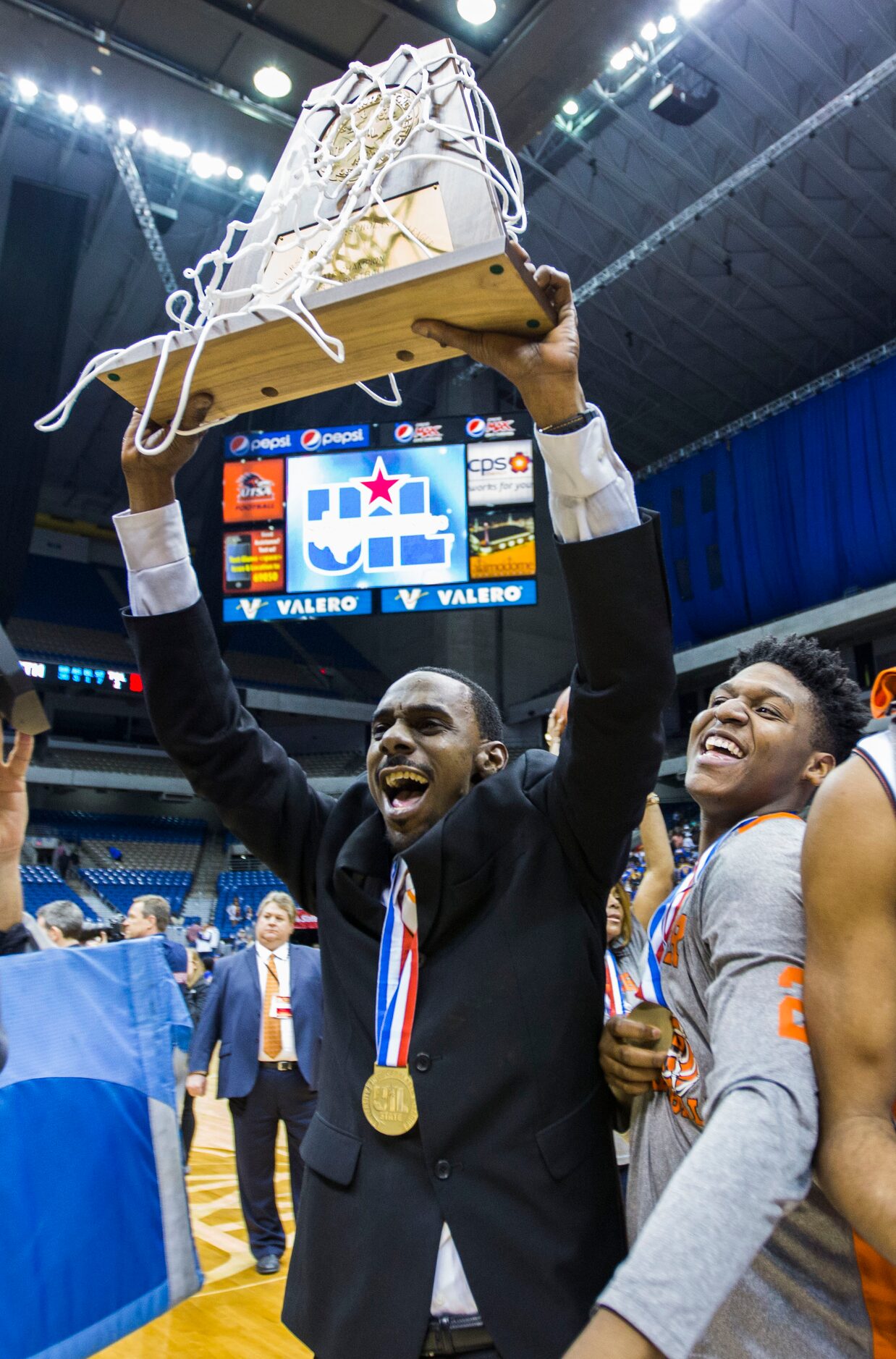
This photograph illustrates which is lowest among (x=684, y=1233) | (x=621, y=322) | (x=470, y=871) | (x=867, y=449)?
(x=684, y=1233)

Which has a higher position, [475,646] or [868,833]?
[475,646]

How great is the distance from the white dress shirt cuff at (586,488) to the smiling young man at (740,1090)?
46cm

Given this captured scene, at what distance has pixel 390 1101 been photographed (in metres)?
1.39

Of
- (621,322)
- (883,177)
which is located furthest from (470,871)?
(621,322)

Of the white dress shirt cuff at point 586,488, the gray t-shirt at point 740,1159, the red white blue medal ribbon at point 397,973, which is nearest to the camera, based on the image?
the gray t-shirt at point 740,1159

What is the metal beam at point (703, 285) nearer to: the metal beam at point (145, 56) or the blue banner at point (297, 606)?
the blue banner at point (297, 606)

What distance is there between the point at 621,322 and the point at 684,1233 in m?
18.2

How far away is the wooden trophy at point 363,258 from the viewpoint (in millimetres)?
1268

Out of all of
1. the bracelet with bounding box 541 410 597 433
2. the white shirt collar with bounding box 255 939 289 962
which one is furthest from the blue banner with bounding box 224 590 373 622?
the bracelet with bounding box 541 410 597 433

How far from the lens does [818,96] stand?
13.4 m

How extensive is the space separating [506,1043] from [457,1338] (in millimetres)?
351

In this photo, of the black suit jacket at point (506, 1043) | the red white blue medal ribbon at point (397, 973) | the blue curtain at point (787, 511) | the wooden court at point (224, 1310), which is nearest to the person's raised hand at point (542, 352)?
the black suit jacket at point (506, 1043)

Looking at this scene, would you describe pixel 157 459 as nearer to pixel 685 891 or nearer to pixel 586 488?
pixel 586 488

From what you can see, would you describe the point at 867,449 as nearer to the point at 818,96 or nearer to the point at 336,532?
the point at 818,96
